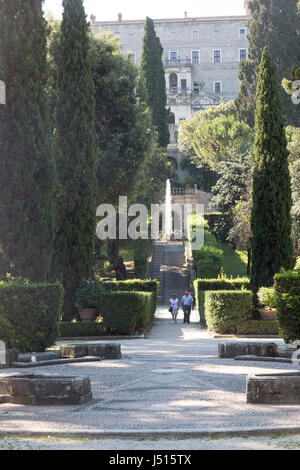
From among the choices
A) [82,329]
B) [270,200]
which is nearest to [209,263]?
[270,200]

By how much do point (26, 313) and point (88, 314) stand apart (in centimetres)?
802

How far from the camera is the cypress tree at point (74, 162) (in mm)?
23203

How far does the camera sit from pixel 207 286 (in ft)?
86.4

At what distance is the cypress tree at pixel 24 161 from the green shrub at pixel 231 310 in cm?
604

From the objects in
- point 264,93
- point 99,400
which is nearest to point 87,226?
point 264,93

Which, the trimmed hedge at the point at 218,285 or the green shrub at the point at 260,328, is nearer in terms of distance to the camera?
the green shrub at the point at 260,328

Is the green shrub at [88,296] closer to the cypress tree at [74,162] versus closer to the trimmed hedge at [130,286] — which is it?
the cypress tree at [74,162]

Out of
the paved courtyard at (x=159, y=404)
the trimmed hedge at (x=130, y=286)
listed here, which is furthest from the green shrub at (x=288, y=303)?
the trimmed hedge at (x=130, y=286)

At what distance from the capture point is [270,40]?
5403cm

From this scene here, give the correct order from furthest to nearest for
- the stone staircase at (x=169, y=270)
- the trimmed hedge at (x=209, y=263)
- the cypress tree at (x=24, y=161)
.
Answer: the stone staircase at (x=169, y=270)
the trimmed hedge at (x=209, y=263)
the cypress tree at (x=24, y=161)

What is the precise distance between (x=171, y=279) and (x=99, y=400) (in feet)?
98.3

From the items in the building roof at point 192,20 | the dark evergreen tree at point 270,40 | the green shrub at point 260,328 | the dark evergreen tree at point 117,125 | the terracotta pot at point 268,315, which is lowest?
the green shrub at point 260,328

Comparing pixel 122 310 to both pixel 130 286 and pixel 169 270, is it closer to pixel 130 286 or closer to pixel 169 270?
pixel 130 286

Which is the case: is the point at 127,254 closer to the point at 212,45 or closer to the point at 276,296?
the point at 276,296
